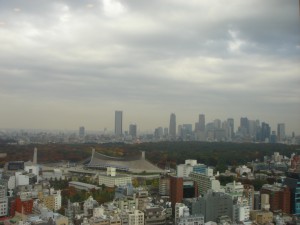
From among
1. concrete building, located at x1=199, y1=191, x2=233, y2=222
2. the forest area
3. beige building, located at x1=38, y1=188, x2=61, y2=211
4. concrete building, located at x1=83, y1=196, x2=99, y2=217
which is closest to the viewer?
concrete building, located at x1=83, y1=196, x2=99, y2=217

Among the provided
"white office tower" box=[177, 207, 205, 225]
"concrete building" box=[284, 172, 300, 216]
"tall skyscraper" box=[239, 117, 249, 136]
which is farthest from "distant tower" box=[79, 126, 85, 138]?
"concrete building" box=[284, 172, 300, 216]

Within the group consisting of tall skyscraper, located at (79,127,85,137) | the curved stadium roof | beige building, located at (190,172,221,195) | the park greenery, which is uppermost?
tall skyscraper, located at (79,127,85,137)

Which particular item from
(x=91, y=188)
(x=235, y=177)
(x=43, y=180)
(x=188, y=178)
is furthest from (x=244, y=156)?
(x=43, y=180)

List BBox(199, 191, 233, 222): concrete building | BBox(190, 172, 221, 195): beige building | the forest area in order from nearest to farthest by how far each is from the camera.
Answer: BBox(199, 191, 233, 222): concrete building, the forest area, BBox(190, 172, 221, 195): beige building

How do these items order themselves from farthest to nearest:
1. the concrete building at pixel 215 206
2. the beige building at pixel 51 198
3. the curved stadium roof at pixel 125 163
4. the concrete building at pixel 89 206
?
the curved stadium roof at pixel 125 163 → the beige building at pixel 51 198 → the concrete building at pixel 215 206 → the concrete building at pixel 89 206

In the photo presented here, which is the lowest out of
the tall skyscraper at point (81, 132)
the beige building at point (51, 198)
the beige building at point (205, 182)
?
the beige building at point (51, 198)

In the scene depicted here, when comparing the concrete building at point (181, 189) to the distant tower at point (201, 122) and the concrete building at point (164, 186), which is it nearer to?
the concrete building at point (164, 186)

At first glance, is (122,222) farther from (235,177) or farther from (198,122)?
(235,177)

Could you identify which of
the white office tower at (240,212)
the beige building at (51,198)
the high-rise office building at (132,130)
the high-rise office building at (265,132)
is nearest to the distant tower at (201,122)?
the high-rise office building at (265,132)

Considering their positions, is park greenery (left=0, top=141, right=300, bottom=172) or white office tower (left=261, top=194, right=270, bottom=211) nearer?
white office tower (left=261, top=194, right=270, bottom=211)

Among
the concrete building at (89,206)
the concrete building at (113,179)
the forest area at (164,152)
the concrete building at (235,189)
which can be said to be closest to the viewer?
the concrete building at (89,206)

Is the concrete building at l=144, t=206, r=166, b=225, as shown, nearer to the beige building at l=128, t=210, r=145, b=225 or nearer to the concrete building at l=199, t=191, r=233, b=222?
the beige building at l=128, t=210, r=145, b=225
